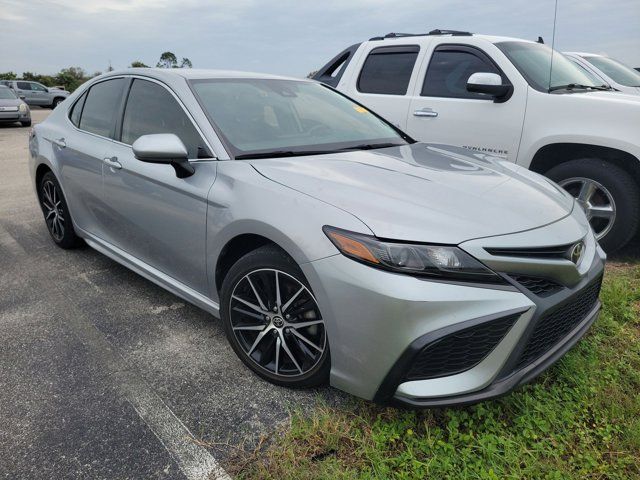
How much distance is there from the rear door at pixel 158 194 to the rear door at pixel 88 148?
0.15 metres

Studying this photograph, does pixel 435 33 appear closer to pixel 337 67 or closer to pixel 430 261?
pixel 337 67

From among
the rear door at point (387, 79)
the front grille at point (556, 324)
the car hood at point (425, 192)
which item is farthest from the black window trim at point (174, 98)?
the rear door at point (387, 79)

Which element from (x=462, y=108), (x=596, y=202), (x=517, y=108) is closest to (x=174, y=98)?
(x=462, y=108)

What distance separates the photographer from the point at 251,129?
9.21 feet

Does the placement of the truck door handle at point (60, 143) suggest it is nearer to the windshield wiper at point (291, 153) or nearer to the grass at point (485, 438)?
the windshield wiper at point (291, 153)

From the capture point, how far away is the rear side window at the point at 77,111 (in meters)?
3.95

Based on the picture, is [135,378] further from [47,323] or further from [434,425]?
[434,425]

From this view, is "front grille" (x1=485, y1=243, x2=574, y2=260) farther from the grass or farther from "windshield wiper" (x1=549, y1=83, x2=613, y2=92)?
"windshield wiper" (x1=549, y1=83, x2=613, y2=92)

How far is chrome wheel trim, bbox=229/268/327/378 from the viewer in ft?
7.34

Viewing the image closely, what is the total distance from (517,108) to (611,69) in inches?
164

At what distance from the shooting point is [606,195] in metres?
4.03

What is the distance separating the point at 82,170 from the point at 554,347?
10.6ft

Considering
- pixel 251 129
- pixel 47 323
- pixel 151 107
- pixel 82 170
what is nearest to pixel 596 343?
pixel 251 129

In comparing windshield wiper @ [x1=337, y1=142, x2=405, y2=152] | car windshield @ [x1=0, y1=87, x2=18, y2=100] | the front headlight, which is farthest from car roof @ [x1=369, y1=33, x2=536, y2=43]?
car windshield @ [x1=0, y1=87, x2=18, y2=100]
